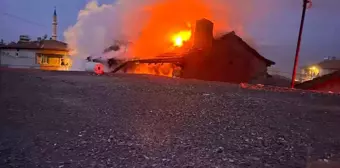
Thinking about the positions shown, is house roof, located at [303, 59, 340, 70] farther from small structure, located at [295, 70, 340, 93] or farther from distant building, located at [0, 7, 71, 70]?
distant building, located at [0, 7, 71, 70]

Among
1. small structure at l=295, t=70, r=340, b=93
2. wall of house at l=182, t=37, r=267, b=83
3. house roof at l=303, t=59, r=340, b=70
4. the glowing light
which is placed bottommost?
small structure at l=295, t=70, r=340, b=93

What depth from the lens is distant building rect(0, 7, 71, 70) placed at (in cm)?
4572

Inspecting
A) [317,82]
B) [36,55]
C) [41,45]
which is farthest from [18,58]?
[317,82]

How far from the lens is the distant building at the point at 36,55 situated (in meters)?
45.7

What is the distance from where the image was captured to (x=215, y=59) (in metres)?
25.2

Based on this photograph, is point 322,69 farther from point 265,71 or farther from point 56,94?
point 56,94

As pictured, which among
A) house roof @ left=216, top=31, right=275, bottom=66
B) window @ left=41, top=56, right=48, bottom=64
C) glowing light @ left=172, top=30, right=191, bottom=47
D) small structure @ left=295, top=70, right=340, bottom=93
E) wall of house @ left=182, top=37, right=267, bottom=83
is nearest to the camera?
small structure @ left=295, top=70, right=340, bottom=93

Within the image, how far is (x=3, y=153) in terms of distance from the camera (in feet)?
12.5

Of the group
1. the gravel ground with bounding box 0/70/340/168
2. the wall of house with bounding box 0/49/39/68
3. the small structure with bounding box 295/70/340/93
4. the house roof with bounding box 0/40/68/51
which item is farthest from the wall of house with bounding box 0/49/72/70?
the gravel ground with bounding box 0/70/340/168

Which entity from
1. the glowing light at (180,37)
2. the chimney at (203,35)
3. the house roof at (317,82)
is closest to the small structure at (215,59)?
the chimney at (203,35)

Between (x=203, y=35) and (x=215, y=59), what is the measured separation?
2174 millimetres

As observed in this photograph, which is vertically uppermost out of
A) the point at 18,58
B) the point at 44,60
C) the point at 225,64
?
the point at 18,58

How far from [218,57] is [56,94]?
699 inches

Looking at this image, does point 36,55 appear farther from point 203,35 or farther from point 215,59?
point 215,59
